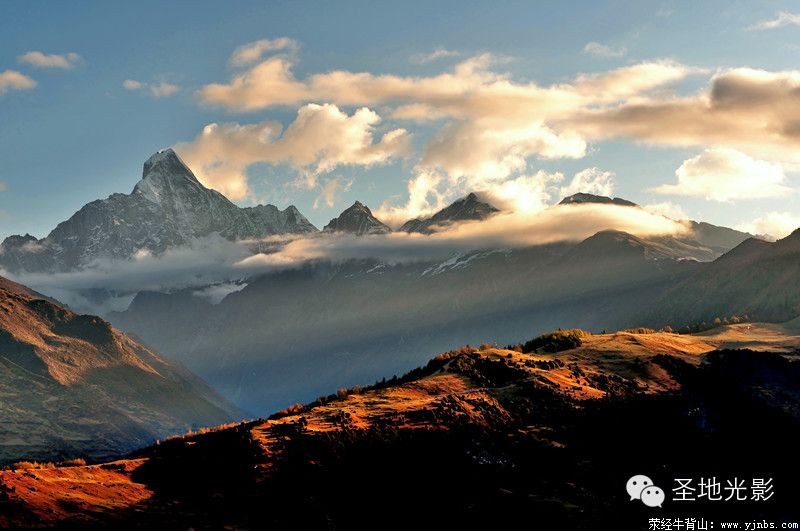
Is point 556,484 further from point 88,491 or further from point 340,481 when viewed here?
point 88,491

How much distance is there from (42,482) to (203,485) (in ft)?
45.2

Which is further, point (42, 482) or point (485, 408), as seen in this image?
point (485, 408)

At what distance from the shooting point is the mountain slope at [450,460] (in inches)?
2694

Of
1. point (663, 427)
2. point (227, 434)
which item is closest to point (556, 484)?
point (663, 427)

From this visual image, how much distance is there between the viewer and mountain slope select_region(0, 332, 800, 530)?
68.4m

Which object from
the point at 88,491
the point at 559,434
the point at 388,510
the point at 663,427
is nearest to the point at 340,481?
the point at 388,510

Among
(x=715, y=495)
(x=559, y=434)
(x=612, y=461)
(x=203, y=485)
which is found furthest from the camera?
(x=559, y=434)

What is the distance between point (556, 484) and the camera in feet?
281

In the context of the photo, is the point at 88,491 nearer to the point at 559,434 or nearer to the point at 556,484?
the point at 556,484

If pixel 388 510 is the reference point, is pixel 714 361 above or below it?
above

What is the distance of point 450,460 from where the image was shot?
86438 millimetres

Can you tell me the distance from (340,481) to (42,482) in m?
27.1

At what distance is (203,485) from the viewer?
72.7 meters

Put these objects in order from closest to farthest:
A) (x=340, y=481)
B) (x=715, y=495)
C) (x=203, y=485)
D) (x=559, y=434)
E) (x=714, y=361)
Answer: (x=203, y=485)
(x=340, y=481)
(x=715, y=495)
(x=559, y=434)
(x=714, y=361)
